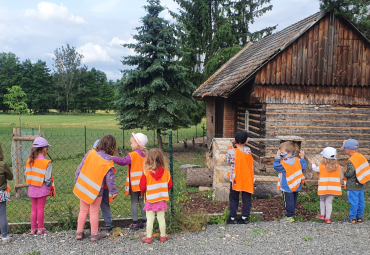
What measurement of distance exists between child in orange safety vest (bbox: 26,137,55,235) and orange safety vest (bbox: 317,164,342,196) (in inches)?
183

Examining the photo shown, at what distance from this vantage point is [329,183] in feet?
16.4

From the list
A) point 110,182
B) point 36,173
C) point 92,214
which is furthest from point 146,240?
point 36,173

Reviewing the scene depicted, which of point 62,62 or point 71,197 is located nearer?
point 71,197

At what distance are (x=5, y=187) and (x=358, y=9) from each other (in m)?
11.8

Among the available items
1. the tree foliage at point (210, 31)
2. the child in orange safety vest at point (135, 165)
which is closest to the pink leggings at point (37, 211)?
the child in orange safety vest at point (135, 165)

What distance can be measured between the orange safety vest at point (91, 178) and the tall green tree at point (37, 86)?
60637mm

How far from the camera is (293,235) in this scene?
4.53 meters

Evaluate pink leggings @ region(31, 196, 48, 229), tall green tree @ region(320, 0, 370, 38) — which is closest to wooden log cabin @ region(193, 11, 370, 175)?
tall green tree @ region(320, 0, 370, 38)

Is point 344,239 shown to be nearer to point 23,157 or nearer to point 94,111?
point 23,157

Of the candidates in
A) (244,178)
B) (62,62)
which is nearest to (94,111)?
(62,62)

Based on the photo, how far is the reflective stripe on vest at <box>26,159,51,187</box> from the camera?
4.59 m

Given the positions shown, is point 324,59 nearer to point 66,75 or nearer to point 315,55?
point 315,55

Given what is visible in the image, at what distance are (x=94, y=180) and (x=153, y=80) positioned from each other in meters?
11.8

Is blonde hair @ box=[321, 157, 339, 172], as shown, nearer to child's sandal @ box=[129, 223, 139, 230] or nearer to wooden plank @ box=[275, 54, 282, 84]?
child's sandal @ box=[129, 223, 139, 230]
